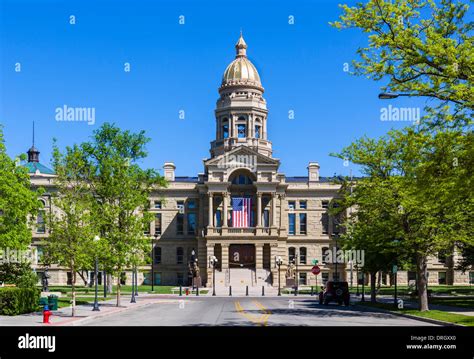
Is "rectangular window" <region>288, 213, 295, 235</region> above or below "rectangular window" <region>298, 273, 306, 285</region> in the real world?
above

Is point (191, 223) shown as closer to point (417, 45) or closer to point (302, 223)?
point (302, 223)

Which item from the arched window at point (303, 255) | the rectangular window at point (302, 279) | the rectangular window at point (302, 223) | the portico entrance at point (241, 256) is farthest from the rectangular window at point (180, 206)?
the rectangular window at point (302, 279)

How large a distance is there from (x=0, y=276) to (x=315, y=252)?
62.1 metres

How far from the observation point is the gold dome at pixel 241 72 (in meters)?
105

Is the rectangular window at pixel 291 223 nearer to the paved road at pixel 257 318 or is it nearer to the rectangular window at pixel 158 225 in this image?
the rectangular window at pixel 158 225

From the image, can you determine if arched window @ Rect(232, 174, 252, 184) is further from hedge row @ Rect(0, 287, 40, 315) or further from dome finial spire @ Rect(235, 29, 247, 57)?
hedge row @ Rect(0, 287, 40, 315)

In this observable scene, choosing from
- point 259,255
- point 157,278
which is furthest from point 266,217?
point 157,278

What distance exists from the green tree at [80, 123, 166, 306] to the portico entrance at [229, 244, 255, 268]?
30479mm

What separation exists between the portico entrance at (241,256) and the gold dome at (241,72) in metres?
27.0

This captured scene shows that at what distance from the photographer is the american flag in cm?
8781

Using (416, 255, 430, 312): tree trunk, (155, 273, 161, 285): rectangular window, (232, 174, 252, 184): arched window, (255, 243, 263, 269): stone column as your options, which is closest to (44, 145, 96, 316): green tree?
(416, 255, 430, 312): tree trunk
